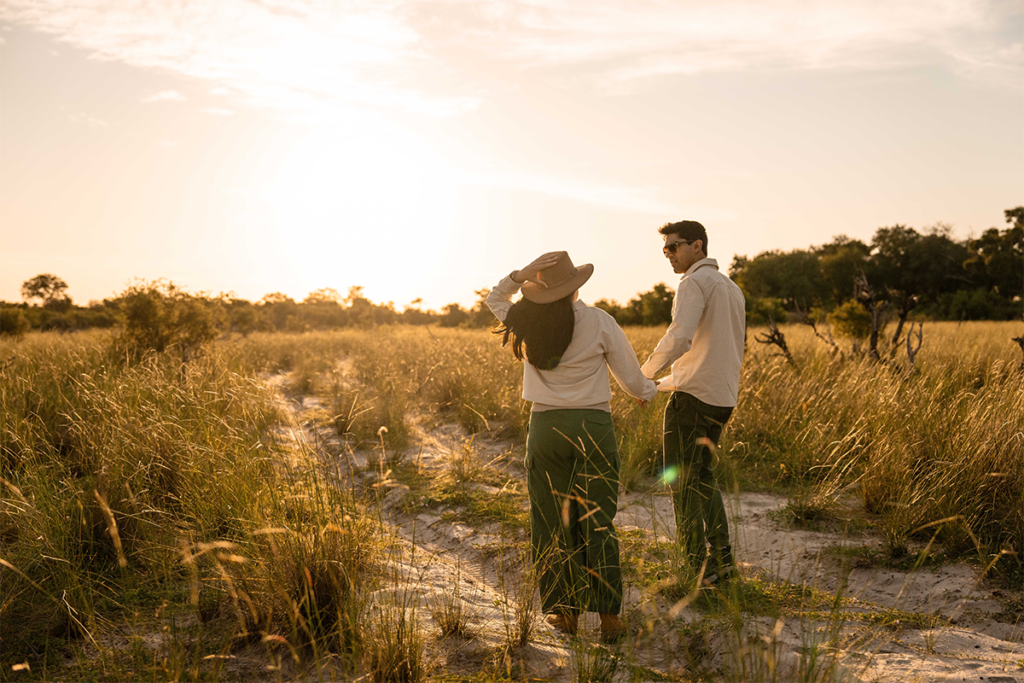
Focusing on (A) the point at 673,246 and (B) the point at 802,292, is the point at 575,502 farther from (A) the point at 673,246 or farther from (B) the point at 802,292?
(B) the point at 802,292

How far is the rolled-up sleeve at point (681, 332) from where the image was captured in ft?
10.8

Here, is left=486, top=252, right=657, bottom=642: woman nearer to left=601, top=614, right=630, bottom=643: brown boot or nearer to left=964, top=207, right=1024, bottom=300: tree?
left=601, top=614, right=630, bottom=643: brown boot

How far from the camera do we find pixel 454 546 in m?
4.21

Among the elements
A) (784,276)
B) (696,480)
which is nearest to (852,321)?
(696,480)

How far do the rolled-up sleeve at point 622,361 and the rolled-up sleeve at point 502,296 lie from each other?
1.78ft

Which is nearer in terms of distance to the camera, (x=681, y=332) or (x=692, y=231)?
(x=681, y=332)

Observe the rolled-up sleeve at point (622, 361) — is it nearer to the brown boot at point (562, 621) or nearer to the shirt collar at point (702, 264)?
the shirt collar at point (702, 264)

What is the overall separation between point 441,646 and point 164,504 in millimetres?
2311

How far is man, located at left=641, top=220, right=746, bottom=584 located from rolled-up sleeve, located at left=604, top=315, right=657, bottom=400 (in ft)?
0.79

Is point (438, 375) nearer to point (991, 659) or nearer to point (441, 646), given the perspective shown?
point (441, 646)

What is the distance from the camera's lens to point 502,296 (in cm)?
313

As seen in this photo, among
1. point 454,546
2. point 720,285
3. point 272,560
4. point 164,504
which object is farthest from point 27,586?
point 720,285

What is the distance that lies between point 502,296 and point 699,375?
1.28 metres

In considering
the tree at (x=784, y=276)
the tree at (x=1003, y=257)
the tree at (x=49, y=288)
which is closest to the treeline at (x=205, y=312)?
the tree at (x=49, y=288)
